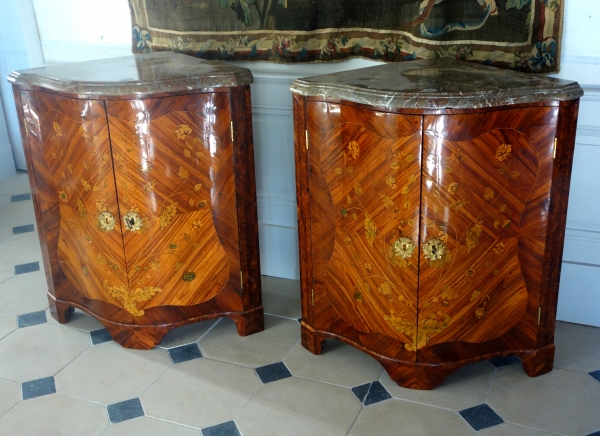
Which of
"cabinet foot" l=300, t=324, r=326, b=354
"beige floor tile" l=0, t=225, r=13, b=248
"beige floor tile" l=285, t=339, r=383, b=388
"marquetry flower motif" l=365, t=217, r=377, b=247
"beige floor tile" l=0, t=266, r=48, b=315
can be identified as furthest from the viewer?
"beige floor tile" l=0, t=225, r=13, b=248

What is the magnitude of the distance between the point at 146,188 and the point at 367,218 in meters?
0.81

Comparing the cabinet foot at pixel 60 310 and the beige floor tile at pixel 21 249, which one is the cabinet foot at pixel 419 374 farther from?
the beige floor tile at pixel 21 249

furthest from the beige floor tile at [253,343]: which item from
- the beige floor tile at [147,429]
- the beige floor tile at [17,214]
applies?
the beige floor tile at [17,214]

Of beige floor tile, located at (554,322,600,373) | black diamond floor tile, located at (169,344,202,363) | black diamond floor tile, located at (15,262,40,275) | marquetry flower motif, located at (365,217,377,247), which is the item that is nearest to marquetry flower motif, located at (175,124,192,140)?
marquetry flower motif, located at (365,217,377,247)

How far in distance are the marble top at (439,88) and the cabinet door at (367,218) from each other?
0.18ft

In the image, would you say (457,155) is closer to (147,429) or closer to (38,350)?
(147,429)

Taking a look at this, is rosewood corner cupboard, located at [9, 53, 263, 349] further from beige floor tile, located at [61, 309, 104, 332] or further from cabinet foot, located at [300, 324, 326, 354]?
cabinet foot, located at [300, 324, 326, 354]

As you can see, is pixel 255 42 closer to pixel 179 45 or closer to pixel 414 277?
pixel 179 45

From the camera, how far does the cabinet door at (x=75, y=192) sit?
7.60 ft

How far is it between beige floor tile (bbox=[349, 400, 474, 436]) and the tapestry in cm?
125

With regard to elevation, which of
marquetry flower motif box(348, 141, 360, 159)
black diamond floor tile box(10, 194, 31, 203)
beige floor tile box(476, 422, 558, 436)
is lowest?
beige floor tile box(476, 422, 558, 436)

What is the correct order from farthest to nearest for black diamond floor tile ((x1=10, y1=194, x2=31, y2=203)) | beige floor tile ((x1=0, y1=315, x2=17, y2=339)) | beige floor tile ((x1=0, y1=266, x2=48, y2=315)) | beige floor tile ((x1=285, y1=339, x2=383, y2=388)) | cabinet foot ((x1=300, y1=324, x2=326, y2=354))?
black diamond floor tile ((x1=10, y1=194, x2=31, y2=203)), beige floor tile ((x1=0, y1=266, x2=48, y2=315)), beige floor tile ((x1=0, y1=315, x2=17, y2=339)), cabinet foot ((x1=300, y1=324, x2=326, y2=354)), beige floor tile ((x1=285, y1=339, x2=383, y2=388))

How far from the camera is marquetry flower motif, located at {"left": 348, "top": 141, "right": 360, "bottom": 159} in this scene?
6.78 ft

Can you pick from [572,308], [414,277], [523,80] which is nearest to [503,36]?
[523,80]
